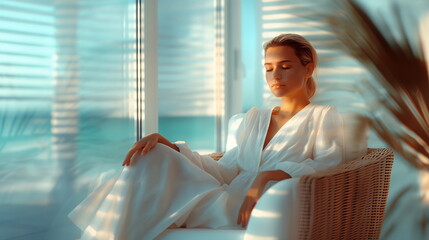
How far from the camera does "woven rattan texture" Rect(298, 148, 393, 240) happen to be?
163cm

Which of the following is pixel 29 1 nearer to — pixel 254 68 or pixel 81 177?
pixel 81 177

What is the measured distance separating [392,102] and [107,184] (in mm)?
1412

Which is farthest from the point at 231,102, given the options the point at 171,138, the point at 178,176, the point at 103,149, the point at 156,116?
the point at 178,176

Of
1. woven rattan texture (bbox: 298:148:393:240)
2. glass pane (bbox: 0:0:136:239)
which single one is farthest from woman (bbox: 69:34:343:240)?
glass pane (bbox: 0:0:136:239)

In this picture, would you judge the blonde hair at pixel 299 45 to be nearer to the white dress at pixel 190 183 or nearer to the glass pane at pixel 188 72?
the white dress at pixel 190 183

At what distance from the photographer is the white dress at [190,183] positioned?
183 centimetres

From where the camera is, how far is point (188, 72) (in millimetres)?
3342

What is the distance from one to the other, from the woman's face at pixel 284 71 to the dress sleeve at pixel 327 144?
0.67 ft

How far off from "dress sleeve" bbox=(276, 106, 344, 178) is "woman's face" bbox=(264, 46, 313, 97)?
0.20m

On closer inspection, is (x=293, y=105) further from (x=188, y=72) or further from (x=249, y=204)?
(x=188, y=72)

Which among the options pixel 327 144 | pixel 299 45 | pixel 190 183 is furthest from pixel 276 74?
pixel 190 183

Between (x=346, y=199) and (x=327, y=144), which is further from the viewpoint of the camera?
(x=327, y=144)

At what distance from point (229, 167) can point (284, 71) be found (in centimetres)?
51

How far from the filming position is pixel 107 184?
6.50 ft
